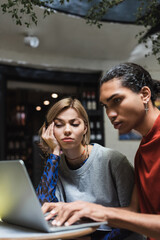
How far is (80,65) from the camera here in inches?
229

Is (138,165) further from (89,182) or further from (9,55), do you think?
(9,55)

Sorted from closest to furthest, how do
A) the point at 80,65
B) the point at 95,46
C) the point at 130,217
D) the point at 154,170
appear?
the point at 130,217, the point at 154,170, the point at 95,46, the point at 80,65

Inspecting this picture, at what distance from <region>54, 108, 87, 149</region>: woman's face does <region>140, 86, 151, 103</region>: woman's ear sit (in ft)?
1.69

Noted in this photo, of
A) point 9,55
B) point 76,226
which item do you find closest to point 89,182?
point 76,226

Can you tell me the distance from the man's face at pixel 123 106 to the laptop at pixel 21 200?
0.50m

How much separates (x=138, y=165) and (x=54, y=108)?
26.1 inches

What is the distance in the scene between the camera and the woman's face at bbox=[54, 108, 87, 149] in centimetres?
165

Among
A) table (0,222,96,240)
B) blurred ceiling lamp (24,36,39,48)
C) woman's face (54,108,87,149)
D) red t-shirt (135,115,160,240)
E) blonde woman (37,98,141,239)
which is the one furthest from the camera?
blurred ceiling lamp (24,36,39,48)

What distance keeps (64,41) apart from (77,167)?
368cm

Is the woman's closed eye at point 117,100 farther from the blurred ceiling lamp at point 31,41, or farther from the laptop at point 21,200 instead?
the blurred ceiling lamp at point 31,41

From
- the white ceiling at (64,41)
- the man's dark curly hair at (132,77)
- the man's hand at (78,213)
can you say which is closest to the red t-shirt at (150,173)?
the man's dark curly hair at (132,77)

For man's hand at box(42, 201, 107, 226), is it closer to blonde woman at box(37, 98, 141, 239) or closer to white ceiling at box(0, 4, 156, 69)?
blonde woman at box(37, 98, 141, 239)

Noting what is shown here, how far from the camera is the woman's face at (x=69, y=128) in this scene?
1647mm

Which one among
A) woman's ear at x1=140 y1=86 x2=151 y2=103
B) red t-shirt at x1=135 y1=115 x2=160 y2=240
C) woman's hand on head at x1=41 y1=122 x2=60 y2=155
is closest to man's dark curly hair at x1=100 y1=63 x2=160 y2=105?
woman's ear at x1=140 y1=86 x2=151 y2=103
